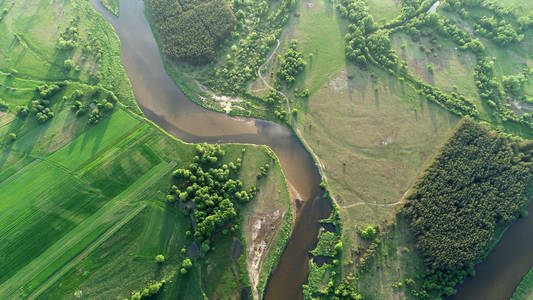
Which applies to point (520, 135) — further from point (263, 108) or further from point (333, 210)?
point (263, 108)

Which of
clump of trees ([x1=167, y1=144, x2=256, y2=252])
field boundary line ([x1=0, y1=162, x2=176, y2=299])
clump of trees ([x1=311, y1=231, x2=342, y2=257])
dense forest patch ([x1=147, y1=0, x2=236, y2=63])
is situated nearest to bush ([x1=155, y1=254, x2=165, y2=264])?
clump of trees ([x1=167, y1=144, x2=256, y2=252])

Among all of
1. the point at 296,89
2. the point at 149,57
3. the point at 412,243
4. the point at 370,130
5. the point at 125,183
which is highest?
the point at 149,57

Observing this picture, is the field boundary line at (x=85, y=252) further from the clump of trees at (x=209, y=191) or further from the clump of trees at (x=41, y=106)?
the clump of trees at (x=41, y=106)

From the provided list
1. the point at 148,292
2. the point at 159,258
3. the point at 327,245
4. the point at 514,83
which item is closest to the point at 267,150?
the point at 327,245

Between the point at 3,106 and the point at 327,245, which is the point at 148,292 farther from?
the point at 3,106

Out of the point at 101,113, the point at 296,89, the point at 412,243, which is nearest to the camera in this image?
the point at 412,243

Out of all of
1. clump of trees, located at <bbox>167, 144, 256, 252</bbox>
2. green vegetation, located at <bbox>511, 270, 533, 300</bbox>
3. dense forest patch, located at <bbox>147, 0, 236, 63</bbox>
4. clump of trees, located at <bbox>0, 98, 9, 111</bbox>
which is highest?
dense forest patch, located at <bbox>147, 0, 236, 63</bbox>

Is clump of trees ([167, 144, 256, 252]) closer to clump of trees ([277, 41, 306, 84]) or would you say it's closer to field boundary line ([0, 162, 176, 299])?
field boundary line ([0, 162, 176, 299])

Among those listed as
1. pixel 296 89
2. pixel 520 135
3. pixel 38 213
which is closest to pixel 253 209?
pixel 296 89
